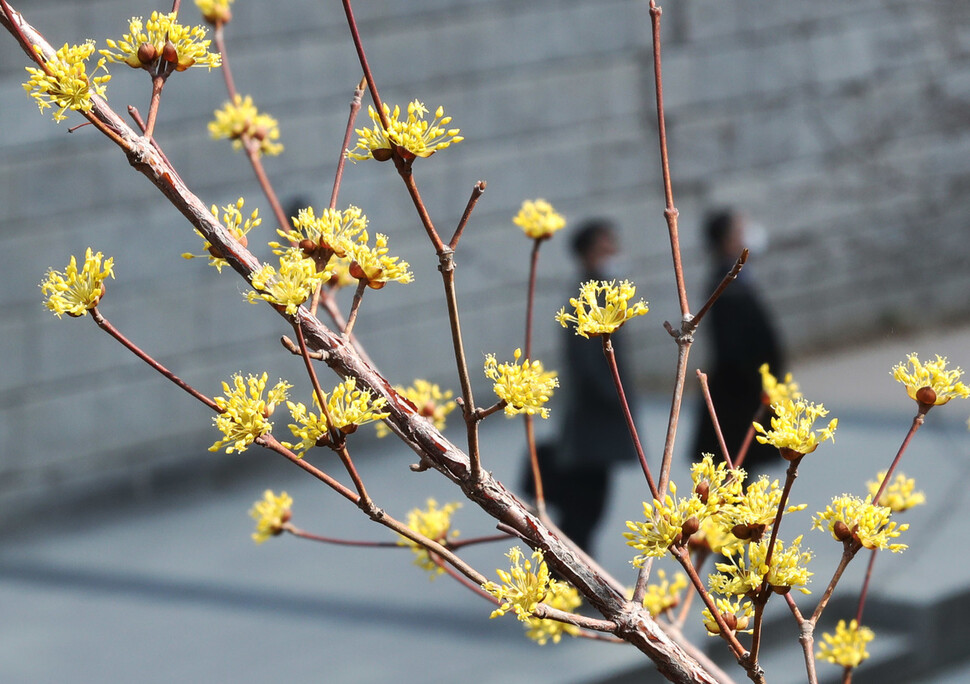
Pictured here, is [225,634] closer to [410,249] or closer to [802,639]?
[410,249]

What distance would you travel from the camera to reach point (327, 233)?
0.99 metres

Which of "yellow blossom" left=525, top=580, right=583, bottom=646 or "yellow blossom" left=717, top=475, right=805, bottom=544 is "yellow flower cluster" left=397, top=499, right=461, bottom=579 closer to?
"yellow blossom" left=525, top=580, right=583, bottom=646

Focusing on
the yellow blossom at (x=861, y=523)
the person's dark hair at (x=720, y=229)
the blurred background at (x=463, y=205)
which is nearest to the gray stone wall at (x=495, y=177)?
the blurred background at (x=463, y=205)

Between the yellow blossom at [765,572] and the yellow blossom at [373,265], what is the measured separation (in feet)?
1.30

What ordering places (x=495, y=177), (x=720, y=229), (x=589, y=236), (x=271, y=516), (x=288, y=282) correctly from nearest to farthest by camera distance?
(x=288, y=282), (x=271, y=516), (x=589, y=236), (x=720, y=229), (x=495, y=177)

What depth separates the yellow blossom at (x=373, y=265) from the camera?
1.01m

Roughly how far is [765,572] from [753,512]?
6 centimetres

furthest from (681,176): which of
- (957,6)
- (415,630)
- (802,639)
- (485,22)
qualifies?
(802,639)

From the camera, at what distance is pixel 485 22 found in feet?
22.7

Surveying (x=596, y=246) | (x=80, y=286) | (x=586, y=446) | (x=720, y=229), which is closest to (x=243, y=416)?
(x=80, y=286)

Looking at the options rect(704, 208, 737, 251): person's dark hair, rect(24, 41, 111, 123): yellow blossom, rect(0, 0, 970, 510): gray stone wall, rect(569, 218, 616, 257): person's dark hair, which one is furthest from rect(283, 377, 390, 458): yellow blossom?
rect(704, 208, 737, 251): person's dark hair

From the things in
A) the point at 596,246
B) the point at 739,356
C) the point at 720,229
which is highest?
the point at 720,229

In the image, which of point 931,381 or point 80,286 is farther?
point 931,381

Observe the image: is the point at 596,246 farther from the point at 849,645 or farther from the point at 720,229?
the point at 849,645
